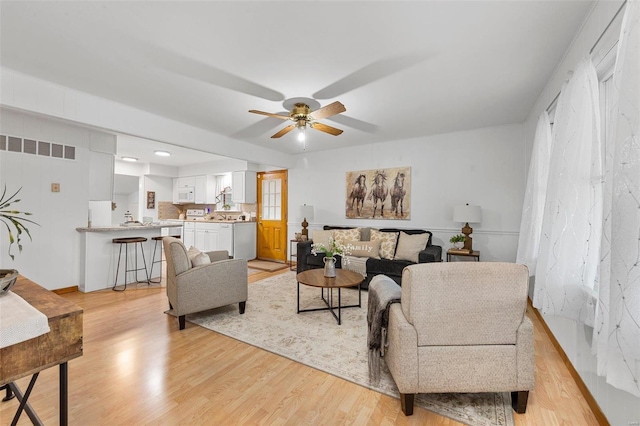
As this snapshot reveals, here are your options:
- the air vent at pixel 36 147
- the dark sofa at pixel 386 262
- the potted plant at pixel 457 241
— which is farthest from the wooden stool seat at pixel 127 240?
the potted plant at pixel 457 241

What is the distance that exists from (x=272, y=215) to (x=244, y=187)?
935 mm

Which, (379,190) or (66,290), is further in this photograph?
(379,190)

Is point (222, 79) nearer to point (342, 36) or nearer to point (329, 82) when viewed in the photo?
point (329, 82)

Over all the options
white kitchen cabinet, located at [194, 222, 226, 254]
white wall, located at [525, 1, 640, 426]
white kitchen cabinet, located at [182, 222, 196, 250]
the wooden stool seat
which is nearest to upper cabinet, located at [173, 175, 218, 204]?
white kitchen cabinet, located at [182, 222, 196, 250]

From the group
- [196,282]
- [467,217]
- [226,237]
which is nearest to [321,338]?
[196,282]

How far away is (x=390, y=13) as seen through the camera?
71.8 inches

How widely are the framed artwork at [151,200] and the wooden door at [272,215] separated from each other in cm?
311

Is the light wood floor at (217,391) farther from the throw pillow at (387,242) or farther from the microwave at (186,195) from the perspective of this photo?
the microwave at (186,195)

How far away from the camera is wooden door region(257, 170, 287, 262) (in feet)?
21.4

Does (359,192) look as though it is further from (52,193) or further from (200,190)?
(52,193)

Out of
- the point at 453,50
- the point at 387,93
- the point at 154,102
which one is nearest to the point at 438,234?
the point at 387,93

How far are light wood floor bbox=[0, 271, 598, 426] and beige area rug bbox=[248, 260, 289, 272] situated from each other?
301 cm

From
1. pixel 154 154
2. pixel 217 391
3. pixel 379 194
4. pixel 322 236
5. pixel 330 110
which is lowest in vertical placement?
pixel 217 391

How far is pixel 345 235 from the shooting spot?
4.88 meters
